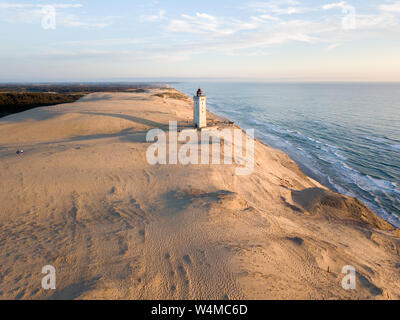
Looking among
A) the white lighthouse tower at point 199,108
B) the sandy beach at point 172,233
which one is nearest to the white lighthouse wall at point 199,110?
the white lighthouse tower at point 199,108

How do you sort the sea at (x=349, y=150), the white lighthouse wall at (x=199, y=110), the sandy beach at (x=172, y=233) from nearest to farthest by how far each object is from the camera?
the sandy beach at (x=172, y=233), the sea at (x=349, y=150), the white lighthouse wall at (x=199, y=110)

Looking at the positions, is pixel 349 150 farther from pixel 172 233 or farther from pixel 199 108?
pixel 172 233

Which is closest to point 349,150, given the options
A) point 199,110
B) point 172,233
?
point 199,110

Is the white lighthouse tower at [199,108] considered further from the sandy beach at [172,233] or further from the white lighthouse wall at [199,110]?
the sandy beach at [172,233]

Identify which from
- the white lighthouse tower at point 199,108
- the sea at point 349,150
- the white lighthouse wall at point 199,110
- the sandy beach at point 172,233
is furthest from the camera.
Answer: the white lighthouse wall at point 199,110

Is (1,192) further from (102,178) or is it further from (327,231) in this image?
(327,231)

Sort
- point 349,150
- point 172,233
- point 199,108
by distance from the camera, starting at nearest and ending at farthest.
→ 1. point 172,233
2. point 199,108
3. point 349,150

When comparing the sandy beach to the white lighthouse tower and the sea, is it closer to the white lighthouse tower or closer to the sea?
the sea

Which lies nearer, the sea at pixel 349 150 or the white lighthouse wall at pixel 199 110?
the sea at pixel 349 150

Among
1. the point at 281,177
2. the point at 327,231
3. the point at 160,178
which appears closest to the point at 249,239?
the point at 327,231
